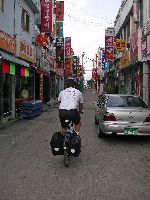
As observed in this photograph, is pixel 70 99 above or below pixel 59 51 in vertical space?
below

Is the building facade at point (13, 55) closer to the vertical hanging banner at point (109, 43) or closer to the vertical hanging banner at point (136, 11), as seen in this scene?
the vertical hanging banner at point (136, 11)

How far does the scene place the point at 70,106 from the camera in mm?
8039

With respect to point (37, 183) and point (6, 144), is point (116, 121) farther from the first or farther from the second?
point (37, 183)

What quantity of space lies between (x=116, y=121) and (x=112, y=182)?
4.41 metres

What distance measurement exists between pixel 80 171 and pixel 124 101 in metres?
5.03

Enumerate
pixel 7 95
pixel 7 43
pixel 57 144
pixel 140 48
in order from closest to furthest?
pixel 57 144, pixel 7 43, pixel 7 95, pixel 140 48

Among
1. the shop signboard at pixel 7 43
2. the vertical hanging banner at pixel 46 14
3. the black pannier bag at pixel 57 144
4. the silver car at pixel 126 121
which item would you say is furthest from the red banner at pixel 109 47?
the black pannier bag at pixel 57 144

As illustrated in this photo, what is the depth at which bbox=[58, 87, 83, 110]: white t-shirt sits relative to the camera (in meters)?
8.06

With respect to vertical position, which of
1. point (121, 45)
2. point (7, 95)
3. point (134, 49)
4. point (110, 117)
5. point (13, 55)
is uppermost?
point (121, 45)

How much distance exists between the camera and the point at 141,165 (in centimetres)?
788

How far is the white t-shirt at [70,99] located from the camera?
8.06m

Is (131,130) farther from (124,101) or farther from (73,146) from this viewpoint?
(73,146)

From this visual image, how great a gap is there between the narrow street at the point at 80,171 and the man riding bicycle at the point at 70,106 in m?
0.93

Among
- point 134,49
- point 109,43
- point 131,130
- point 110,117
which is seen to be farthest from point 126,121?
point 109,43
